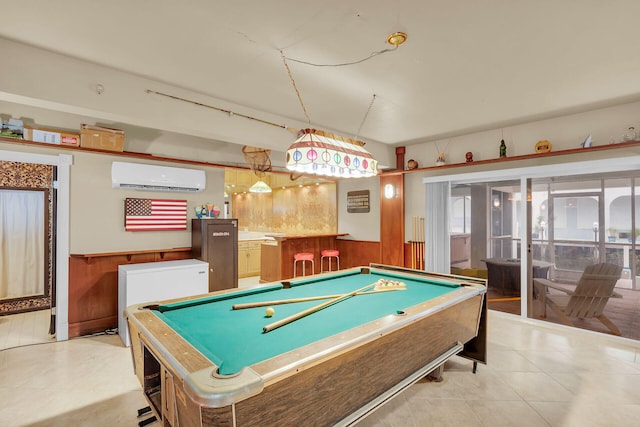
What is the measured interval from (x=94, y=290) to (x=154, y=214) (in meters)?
1.11

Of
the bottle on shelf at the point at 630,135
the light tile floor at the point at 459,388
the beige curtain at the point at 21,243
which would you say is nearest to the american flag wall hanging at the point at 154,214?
the light tile floor at the point at 459,388

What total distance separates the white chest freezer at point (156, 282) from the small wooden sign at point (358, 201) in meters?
3.36

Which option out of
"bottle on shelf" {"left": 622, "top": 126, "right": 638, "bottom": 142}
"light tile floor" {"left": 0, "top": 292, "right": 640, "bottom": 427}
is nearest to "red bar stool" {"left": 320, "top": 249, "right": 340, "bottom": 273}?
"light tile floor" {"left": 0, "top": 292, "right": 640, "bottom": 427}

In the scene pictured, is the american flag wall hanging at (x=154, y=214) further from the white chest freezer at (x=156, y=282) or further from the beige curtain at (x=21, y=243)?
the beige curtain at (x=21, y=243)

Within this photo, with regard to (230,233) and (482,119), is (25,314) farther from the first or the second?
(482,119)

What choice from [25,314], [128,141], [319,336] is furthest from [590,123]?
[25,314]

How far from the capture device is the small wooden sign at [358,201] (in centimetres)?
636

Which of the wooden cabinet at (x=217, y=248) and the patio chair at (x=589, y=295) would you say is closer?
the patio chair at (x=589, y=295)

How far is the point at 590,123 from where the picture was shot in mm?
3854

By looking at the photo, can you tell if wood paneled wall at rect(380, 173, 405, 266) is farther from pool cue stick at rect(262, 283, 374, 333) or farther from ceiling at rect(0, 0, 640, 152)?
pool cue stick at rect(262, 283, 374, 333)

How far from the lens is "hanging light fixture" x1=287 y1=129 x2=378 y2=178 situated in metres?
2.58

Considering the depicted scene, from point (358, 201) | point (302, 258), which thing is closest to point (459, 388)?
point (302, 258)

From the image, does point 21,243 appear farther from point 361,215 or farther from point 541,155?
point 541,155

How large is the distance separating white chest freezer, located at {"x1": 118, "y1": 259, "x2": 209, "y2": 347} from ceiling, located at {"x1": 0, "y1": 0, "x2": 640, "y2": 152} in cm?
204
